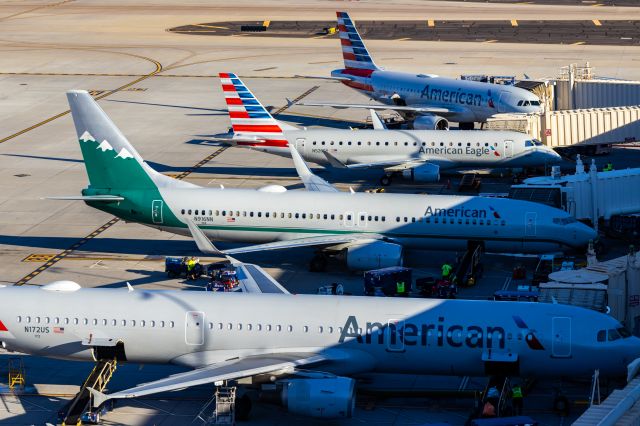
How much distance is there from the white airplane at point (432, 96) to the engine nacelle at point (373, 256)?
32.9 meters

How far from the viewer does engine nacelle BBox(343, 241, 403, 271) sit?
206 feet

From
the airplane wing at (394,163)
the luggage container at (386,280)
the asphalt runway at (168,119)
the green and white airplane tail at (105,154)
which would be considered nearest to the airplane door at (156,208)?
the green and white airplane tail at (105,154)

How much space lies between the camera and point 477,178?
86.7m

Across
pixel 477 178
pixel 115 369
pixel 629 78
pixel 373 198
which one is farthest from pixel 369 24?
pixel 115 369

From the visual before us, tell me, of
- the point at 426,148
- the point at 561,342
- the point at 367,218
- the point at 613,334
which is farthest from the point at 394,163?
the point at 613,334

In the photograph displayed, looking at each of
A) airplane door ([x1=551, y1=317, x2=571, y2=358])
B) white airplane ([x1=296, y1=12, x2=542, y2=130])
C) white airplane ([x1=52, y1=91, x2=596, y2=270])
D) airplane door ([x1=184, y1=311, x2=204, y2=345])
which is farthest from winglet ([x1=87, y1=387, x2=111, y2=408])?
white airplane ([x1=296, y1=12, x2=542, y2=130])

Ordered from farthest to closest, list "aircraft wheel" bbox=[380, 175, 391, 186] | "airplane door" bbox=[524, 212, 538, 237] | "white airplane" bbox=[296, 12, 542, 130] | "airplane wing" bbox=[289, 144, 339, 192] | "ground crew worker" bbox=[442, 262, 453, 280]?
"white airplane" bbox=[296, 12, 542, 130] < "aircraft wheel" bbox=[380, 175, 391, 186] < "airplane wing" bbox=[289, 144, 339, 192] < "airplane door" bbox=[524, 212, 538, 237] < "ground crew worker" bbox=[442, 262, 453, 280]

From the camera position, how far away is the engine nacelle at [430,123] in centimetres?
9812

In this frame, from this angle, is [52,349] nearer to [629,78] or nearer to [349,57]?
[349,57]

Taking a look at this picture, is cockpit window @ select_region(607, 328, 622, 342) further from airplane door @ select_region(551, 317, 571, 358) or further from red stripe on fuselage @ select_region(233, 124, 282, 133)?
red stripe on fuselage @ select_region(233, 124, 282, 133)

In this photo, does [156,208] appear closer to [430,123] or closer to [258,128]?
[258,128]

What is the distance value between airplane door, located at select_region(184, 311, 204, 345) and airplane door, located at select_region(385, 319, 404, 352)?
719 centimetres

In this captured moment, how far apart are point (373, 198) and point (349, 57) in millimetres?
48332

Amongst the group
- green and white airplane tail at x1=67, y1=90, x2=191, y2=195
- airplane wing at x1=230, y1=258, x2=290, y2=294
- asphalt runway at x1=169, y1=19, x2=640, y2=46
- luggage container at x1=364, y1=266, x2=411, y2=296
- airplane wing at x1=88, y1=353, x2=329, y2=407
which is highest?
green and white airplane tail at x1=67, y1=90, x2=191, y2=195
